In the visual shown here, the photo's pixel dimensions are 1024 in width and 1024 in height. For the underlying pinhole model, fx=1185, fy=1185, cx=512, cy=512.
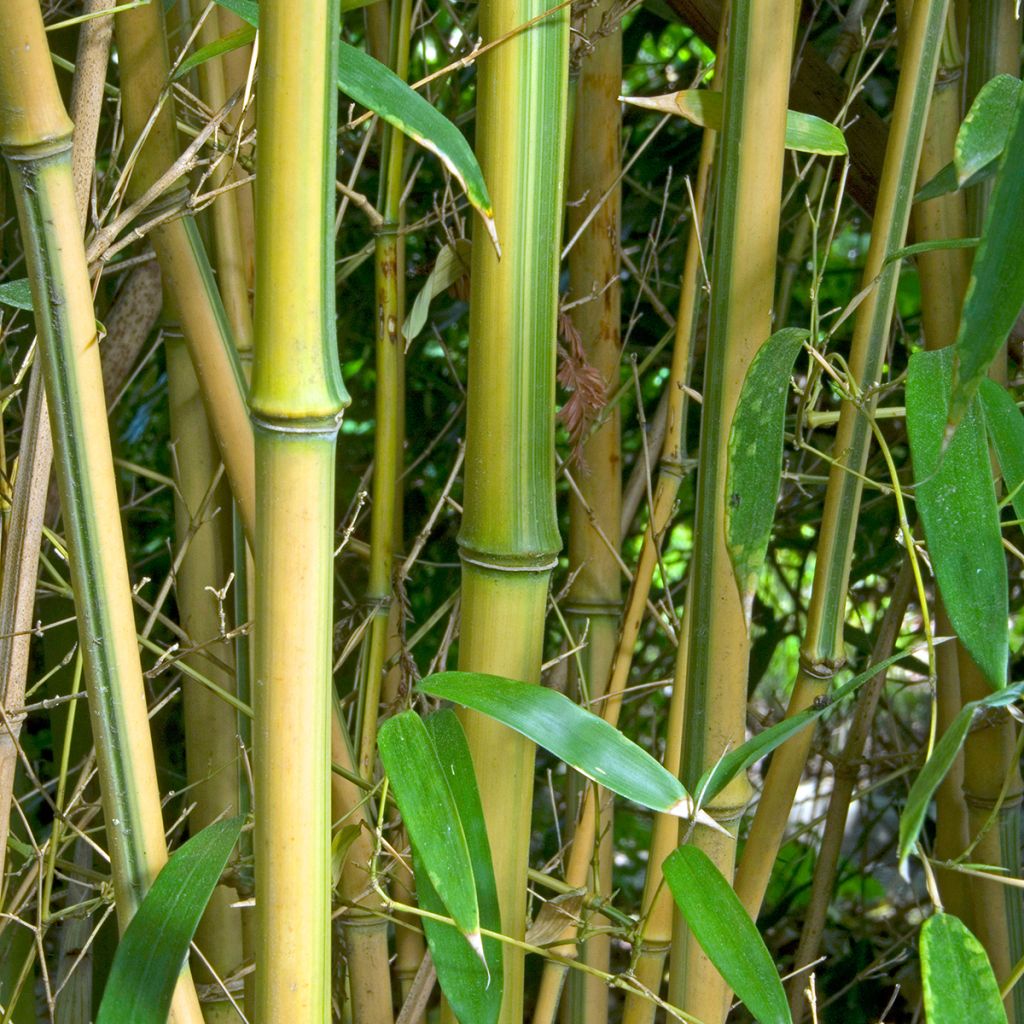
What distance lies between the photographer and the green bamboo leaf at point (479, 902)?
396mm

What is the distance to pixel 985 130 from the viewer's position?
332 millimetres

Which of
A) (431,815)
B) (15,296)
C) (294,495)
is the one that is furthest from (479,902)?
(15,296)

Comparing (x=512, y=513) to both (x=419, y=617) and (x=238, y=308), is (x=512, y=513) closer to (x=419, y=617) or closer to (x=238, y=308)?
(x=238, y=308)

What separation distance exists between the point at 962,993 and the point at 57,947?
34.0 inches

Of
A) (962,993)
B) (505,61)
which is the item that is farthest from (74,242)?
(962,993)

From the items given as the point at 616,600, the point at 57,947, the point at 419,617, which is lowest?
the point at 57,947

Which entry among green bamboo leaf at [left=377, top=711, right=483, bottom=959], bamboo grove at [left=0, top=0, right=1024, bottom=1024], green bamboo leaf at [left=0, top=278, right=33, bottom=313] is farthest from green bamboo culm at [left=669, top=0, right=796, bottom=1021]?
green bamboo leaf at [left=0, top=278, right=33, bottom=313]

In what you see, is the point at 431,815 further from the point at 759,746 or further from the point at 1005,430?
the point at 1005,430

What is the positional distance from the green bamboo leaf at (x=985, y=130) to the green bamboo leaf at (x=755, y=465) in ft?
0.23

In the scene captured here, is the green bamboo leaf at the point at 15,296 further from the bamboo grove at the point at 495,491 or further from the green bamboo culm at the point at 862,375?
the green bamboo culm at the point at 862,375

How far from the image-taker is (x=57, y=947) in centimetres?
99

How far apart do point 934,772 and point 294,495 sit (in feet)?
0.58

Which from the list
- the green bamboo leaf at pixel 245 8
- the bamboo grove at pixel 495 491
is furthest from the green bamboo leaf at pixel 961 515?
the green bamboo leaf at pixel 245 8

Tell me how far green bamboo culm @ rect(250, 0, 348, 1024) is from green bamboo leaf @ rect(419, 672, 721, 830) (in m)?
0.05
